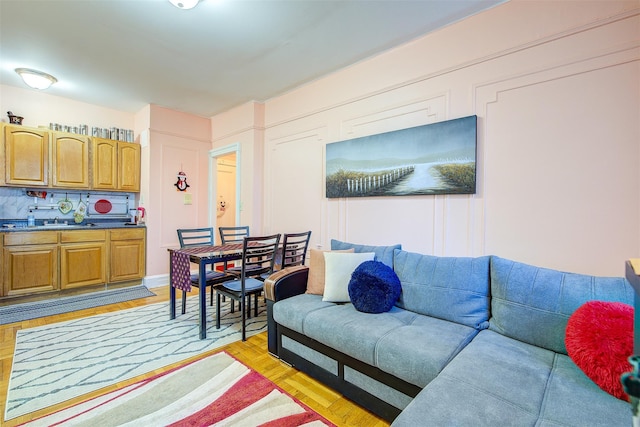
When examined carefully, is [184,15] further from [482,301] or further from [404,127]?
[482,301]

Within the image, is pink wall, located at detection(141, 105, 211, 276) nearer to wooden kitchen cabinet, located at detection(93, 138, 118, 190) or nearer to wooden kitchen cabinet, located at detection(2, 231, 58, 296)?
wooden kitchen cabinet, located at detection(93, 138, 118, 190)

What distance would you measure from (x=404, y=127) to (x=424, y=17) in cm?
86

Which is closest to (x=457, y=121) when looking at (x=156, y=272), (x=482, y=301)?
(x=482, y=301)

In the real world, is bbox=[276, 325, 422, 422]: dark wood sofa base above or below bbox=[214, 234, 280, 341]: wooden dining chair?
below

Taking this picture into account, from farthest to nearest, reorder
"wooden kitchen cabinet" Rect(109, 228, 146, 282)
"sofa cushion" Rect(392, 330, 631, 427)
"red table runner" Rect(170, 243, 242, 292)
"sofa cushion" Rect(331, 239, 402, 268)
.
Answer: "wooden kitchen cabinet" Rect(109, 228, 146, 282), "red table runner" Rect(170, 243, 242, 292), "sofa cushion" Rect(331, 239, 402, 268), "sofa cushion" Rect(392, 330, 631, 427)

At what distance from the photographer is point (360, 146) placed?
2.95 meters

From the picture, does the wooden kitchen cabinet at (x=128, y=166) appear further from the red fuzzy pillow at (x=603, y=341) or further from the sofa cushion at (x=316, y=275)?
the red fuzzy pillow at (x=603, y=341)

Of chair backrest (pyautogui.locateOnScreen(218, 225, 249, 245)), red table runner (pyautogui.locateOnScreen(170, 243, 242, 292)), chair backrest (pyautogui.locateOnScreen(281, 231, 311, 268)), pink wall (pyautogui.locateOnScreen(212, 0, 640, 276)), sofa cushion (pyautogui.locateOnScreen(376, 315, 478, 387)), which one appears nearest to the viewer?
sofa cushion (pyautogui.locateOnScreen(376, 315, 478, 387))

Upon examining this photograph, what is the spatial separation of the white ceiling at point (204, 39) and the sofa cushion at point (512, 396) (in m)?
2.42

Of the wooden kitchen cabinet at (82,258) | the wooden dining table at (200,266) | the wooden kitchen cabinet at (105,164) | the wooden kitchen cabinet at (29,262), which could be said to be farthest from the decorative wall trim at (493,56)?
the wooden kitchen cabinet at (29,262)

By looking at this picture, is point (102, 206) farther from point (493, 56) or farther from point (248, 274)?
point (493, 56)

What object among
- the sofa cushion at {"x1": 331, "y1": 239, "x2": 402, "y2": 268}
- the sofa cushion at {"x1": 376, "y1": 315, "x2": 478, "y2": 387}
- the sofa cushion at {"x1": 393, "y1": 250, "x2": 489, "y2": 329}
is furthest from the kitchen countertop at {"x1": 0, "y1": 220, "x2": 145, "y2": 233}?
the sofa cushion at {"x1": 376, "y1": 315, "x2": 478, "y2": 387}

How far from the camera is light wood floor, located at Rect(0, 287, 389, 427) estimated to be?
1676 mm

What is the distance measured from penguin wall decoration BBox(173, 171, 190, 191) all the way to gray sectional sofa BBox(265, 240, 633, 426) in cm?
320
